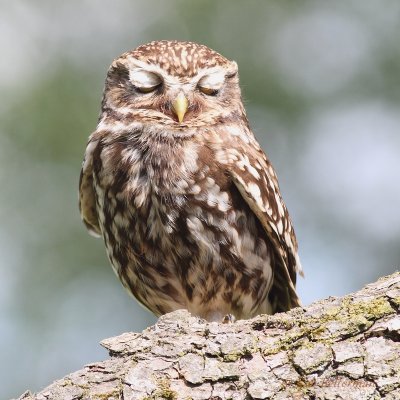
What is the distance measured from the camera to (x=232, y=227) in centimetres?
512

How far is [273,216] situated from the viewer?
5289mm

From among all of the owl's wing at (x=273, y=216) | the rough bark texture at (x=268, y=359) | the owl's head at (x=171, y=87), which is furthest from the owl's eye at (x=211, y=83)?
the rough bark texture at (x=268, y=359)

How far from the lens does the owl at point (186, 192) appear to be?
5.06 m

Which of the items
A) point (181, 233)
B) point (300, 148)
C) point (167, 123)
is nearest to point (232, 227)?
point (181, 233)

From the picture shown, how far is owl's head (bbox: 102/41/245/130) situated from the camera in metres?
5.41

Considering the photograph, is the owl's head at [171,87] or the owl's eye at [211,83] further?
the owl's eye at [211,83]

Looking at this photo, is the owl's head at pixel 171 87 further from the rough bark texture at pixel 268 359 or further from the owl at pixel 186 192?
the rough bark texture at pixel 268 359

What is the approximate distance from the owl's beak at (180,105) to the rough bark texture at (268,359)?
5.79 feet

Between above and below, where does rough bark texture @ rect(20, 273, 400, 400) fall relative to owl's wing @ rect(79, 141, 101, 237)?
below

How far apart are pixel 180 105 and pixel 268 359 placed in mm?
2077

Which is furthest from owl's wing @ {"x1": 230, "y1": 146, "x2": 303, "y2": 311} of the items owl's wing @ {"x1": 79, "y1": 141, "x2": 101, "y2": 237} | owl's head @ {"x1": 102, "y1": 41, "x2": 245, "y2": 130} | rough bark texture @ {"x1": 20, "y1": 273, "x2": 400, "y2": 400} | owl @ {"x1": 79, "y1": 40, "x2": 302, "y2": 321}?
rough bark texture @ {"x1": 20, "y1": 273, "x2": 400, "y2": 400}

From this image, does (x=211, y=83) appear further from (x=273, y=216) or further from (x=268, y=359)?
(x=268, y=359)

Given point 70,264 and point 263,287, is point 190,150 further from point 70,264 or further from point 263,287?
point 70,264

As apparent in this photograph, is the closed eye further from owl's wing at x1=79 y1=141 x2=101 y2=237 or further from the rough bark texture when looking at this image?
the rough bark texture
